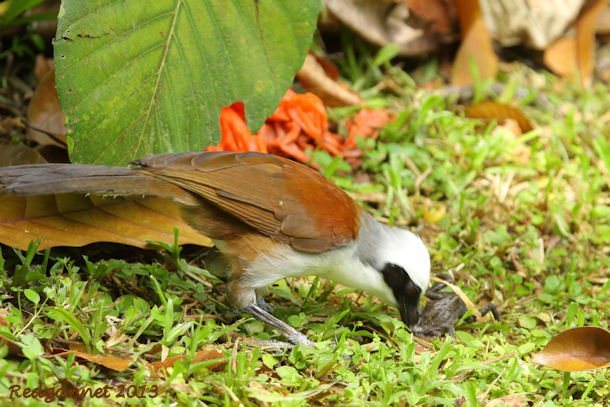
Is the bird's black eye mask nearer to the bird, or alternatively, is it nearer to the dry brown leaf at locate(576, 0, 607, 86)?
the bird

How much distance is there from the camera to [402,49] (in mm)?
6750

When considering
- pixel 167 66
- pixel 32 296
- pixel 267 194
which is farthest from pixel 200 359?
pixel 167 66

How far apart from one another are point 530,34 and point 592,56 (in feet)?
1.89

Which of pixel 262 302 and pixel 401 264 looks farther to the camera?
pixel 262 302

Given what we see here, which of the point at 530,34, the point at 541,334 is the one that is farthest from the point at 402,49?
the point at 541,334

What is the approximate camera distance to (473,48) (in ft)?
22.3

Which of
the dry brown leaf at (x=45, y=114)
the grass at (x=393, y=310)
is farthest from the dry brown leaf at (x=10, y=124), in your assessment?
the grass at (x=393, y=310)

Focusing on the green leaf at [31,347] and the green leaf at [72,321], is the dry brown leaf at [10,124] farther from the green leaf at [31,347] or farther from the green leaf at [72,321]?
the green leaf at [31,347]

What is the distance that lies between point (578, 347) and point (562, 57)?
3.80 m

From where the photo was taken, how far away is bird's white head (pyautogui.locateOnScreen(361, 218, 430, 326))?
405cm

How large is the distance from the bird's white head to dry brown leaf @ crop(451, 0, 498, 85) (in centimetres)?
292

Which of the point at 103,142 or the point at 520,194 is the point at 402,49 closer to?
the point at 520,194

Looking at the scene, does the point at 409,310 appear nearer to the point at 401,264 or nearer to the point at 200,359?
the point at 401,264

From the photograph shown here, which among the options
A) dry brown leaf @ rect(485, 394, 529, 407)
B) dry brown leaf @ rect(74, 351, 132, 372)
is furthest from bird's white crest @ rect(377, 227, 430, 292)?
dry brown leaf @ rect(74, 351, 132, 372)
